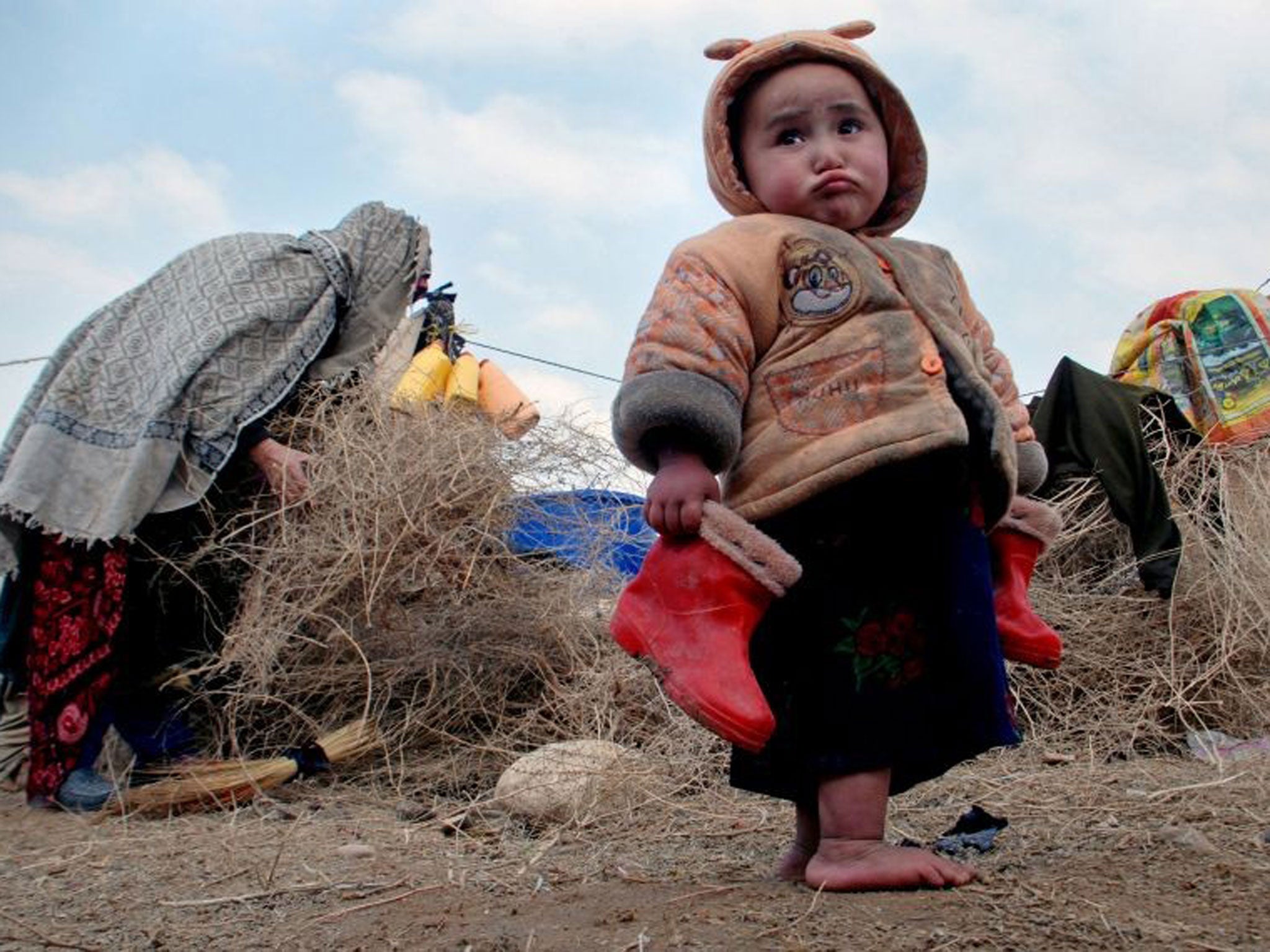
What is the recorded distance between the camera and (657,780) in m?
3.24

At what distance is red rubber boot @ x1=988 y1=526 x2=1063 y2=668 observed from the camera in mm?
2137

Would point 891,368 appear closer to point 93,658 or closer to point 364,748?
point 364,748

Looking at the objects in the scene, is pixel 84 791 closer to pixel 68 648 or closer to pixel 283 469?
pixel 68 648

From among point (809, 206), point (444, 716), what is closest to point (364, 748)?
point (444, 716)

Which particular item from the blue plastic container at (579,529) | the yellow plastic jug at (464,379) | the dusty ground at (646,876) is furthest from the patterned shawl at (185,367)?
the dusty ground at (646,876)

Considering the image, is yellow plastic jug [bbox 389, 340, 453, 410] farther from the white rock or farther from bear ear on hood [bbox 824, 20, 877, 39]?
bear ear on hood [bbox 824, 20, 877, 39]

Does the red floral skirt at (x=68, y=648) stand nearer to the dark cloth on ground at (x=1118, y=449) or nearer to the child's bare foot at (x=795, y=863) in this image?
the child's bare foot at (x=795, y=863)

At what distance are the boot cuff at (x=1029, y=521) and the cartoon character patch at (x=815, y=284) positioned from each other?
487 mm

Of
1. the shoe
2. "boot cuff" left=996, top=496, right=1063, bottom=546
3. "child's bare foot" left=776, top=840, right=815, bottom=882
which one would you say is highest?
"boot cuff" left=996, top=496, right=1063, bottom=546

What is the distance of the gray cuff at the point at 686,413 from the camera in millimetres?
1833

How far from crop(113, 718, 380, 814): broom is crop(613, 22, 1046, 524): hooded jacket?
197 centimetres

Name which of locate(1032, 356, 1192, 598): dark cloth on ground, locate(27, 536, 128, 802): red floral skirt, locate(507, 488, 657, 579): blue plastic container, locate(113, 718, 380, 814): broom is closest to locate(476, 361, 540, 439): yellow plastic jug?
locate(507, 488, 657, 579): blue plastic container

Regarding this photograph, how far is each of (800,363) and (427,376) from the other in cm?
273

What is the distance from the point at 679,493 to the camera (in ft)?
6.06
